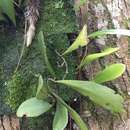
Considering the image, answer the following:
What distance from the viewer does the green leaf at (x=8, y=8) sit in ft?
4.58

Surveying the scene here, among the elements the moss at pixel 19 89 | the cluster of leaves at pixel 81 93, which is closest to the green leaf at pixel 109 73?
the cluster of leaves at pixel 81 93

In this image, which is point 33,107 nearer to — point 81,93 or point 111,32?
point 81,93

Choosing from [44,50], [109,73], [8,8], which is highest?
[8,8]

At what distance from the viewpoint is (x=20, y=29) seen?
1.49 m

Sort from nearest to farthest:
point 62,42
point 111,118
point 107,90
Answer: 1. point 107,90
2. point 111,118
3. point 62,42

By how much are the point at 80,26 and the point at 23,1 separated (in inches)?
10.7

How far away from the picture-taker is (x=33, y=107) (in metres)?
1.21

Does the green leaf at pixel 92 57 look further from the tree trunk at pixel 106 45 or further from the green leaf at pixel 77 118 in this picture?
the green leaf at pixel 77 118

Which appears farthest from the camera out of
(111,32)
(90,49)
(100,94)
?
(90,49)

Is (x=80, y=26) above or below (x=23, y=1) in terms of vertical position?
below

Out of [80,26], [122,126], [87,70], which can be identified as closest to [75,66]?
[87,70]

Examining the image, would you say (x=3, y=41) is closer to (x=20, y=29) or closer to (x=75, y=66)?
(x=20, y=29)

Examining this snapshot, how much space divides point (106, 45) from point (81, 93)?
0.25 m

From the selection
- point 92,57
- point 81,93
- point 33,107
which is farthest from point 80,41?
point 33,107
